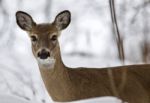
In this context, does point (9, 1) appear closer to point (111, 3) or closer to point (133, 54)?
point (133, 54)

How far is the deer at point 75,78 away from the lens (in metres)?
7.56

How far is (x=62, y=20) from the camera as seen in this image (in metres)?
8.21

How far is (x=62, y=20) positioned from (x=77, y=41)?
300 centimetres

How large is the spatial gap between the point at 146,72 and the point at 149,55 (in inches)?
47.5

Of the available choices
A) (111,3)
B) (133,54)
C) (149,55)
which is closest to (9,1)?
(133,54)

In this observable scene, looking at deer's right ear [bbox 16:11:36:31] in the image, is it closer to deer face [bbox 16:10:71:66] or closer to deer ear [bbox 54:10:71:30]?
deer face [bbox 16:10:71:66]

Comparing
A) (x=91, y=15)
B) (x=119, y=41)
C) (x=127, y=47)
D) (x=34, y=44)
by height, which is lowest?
(x=91, y=15)

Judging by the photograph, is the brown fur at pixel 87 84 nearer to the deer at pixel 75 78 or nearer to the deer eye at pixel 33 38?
the deer at pixel 75 78

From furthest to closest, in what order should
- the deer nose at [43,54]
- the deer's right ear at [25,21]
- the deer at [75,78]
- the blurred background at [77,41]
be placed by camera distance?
the blurred background at [77,41]
the deer's right ear at [25,21]
the deer at [75,78]
the deer nose at [43,54]

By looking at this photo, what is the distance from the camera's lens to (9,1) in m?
13.7

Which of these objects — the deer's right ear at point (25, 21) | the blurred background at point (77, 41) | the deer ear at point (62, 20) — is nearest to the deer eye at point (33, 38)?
the deer's right ear at point (25, 21)

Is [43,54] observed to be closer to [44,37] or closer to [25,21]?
[44,37]

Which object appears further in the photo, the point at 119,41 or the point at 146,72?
the point at 146,72

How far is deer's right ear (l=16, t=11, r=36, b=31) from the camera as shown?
803cm
